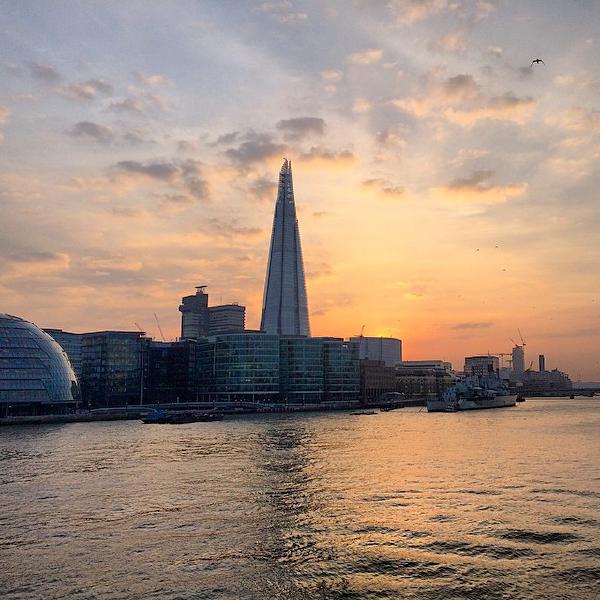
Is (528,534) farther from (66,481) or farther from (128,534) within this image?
(66,481)

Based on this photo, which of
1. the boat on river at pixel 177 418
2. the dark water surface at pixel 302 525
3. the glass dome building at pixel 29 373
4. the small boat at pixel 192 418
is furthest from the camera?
the boat on river at pixel 177 418

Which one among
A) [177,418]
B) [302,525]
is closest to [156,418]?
[177,418]

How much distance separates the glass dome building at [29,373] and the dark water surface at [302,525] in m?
88.0

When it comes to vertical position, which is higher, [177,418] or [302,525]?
[302,525]

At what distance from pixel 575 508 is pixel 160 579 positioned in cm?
3055

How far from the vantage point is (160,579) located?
33062 millimetres

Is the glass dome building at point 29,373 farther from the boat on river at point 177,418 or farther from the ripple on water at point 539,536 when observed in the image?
the ripple on water at point 539,536

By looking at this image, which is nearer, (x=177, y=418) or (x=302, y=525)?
(x=302, y=525)

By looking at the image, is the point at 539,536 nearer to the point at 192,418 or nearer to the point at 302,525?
the point at 302,525

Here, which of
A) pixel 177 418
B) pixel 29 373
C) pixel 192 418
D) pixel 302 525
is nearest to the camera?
pixel 302 525

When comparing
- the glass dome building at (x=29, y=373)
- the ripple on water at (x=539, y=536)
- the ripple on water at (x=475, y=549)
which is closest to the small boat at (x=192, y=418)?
the glass dome building at (x=29, y=373)

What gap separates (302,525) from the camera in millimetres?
43938

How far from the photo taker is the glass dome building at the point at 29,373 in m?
163

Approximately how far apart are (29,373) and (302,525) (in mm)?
141070
